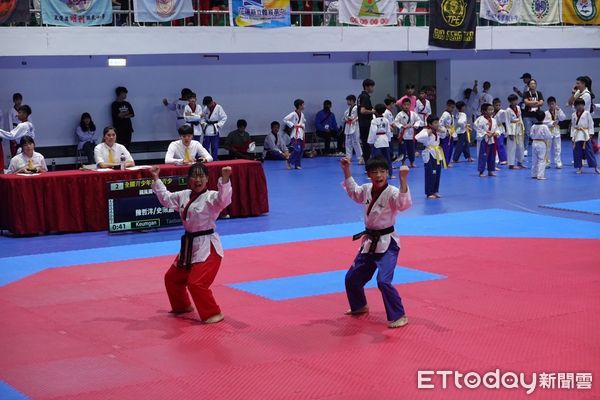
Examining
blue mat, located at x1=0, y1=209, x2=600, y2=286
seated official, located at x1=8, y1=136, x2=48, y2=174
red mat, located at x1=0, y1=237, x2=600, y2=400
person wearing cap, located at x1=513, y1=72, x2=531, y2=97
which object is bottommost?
blue mat, located at x1=0, y1=209, x2=600, y2=286

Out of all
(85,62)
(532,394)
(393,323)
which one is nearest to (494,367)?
(532,394)

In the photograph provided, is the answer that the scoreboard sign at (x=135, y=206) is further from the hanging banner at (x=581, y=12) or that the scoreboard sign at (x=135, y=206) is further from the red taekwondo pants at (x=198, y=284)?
the hanging banner at (x=581, y=12)

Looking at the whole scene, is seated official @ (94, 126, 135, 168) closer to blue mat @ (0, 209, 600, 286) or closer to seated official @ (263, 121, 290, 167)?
blue mat @ (0, 209, 600, 286)

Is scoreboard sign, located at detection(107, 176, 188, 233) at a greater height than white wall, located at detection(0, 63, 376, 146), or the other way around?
white wall, located at detection(0, 63, 376, 146)

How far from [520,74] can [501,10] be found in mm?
4780

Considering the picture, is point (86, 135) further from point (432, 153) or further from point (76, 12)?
point (432, 153)

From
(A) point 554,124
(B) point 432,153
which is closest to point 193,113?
(B) point 432,153

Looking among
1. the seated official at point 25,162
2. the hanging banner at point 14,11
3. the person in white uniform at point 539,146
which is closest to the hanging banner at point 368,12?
the person in white uniform at point 539,146

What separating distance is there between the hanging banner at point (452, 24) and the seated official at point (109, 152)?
37.1 ft

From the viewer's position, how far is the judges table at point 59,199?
46.4 ft

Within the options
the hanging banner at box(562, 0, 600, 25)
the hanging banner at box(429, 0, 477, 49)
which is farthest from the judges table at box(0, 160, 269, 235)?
the hanging banner at box(562, 0, 600, 25)

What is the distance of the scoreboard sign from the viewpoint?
14320 mm

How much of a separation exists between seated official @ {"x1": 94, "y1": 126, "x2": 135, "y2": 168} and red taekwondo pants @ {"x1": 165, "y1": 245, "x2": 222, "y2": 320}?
5.78 meters

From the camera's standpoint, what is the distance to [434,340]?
27.0 ft
